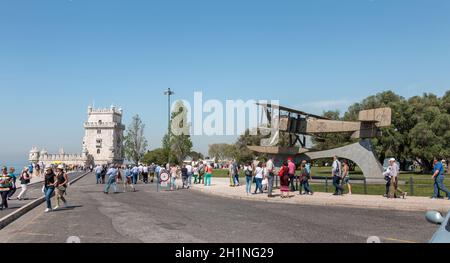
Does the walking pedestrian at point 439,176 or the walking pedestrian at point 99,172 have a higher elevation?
the walking pedestrian at point 439,176

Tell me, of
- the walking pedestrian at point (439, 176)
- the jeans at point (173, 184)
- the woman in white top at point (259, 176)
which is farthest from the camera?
the jeans at point (173, 184)

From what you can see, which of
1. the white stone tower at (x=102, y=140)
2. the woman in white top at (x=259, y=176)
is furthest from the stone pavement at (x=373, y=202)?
the white stone tower at (x=102, y=140)

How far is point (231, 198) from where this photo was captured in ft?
70.6

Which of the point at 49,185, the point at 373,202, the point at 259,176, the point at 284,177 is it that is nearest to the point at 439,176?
the point at 373,202

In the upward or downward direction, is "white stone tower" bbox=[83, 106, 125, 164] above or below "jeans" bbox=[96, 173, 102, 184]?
above

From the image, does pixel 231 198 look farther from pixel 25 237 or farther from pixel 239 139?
pixel 239 139

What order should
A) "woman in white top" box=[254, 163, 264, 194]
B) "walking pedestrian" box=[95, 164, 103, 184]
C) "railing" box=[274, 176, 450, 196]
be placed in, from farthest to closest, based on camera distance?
"walking pedestrian" box=[95, 164, 103, 184] → "woman in white top" box=[254, 163, 264, 194] → "railing" box=[274, 176, 450, 196]

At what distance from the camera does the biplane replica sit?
28.9 metres

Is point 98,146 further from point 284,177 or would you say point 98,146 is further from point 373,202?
point 373,202

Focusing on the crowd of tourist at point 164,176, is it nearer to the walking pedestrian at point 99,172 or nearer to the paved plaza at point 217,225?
the walking pedestrian at point 99,172

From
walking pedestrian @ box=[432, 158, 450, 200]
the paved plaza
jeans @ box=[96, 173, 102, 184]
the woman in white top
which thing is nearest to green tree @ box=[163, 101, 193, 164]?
jeans @ box=[96, 173, 102, 184]

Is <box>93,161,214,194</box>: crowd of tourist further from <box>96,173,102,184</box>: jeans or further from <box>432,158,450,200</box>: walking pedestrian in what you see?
<box>432,158,450,200</box>: walking pedestrian

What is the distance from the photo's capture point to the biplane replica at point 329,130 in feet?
94.8

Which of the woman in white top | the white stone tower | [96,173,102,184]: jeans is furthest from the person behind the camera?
the white stone tower
